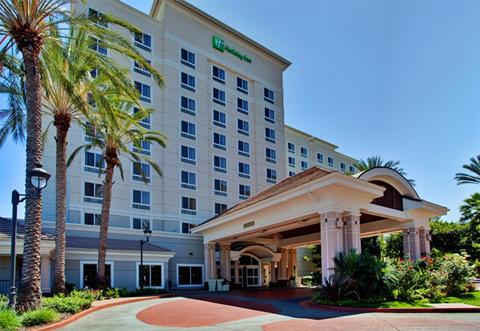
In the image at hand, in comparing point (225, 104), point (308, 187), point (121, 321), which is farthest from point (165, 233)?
point (121, 321)

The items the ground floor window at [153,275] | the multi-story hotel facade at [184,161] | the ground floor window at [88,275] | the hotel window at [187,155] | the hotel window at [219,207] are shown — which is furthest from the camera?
the hotel window at [219,207]

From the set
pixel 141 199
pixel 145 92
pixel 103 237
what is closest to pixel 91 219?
pixel 141 199

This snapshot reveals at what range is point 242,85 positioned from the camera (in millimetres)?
44219

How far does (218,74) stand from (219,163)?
9103mm

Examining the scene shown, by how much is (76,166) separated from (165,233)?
8.40m

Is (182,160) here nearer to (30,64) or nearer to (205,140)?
(205,140)

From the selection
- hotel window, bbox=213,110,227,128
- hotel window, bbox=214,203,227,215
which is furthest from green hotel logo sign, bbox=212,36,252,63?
hotel window, bbox=214,203,227,215

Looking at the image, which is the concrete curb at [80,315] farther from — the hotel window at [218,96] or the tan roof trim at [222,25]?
the tan roof trim at [222,25]

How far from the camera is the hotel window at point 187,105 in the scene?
38.0 m

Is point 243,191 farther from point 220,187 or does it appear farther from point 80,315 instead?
point 80,315

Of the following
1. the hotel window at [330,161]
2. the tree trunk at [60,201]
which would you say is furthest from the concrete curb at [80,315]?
the hotel window at [330,161]

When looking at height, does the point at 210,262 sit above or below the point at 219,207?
below

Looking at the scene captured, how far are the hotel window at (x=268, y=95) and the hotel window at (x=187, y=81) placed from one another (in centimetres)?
978

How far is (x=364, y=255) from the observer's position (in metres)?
17.2
